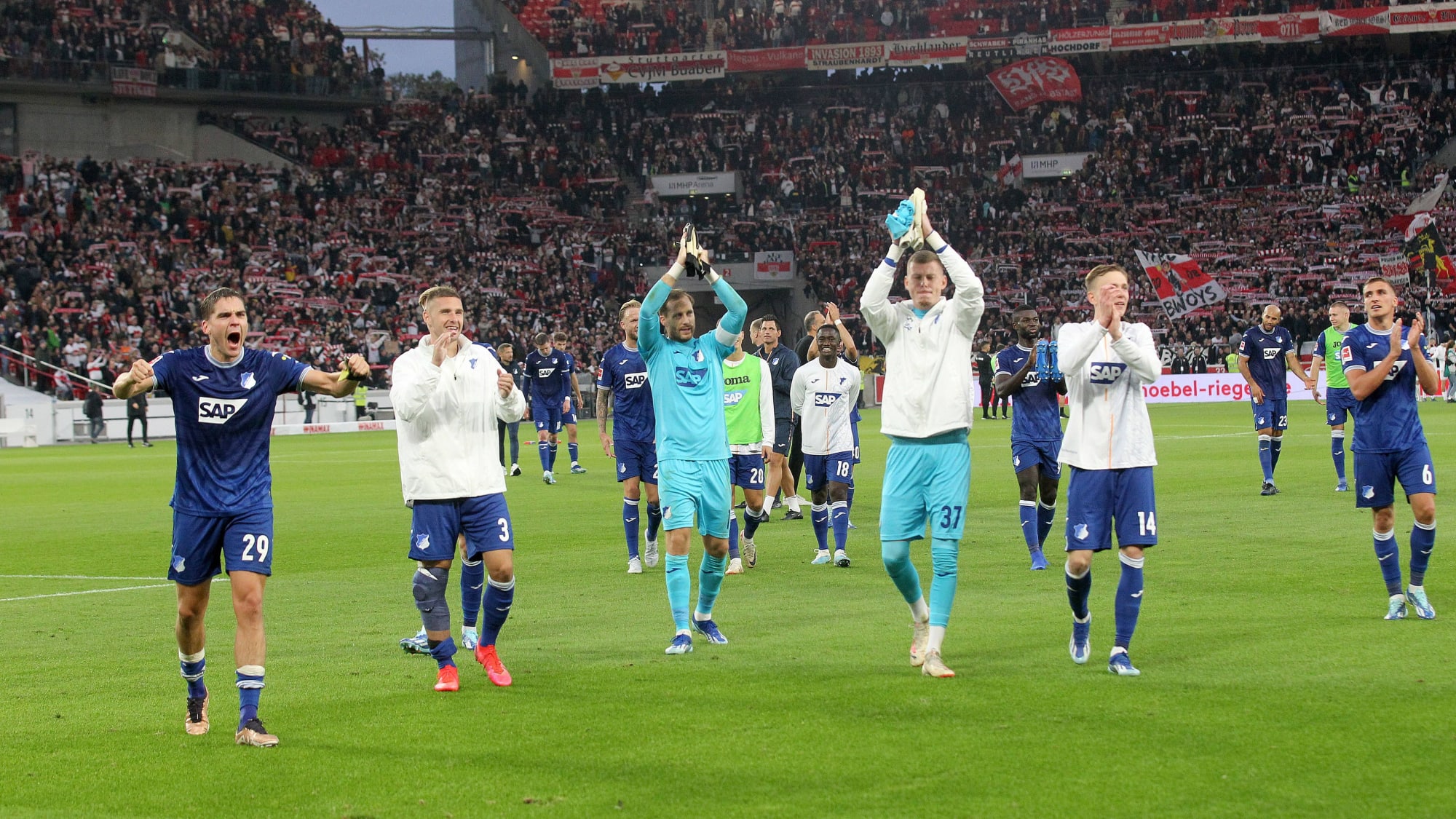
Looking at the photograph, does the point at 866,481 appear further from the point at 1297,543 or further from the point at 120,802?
the point at 120,802

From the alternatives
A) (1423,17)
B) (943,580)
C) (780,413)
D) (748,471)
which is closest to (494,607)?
(943,580)

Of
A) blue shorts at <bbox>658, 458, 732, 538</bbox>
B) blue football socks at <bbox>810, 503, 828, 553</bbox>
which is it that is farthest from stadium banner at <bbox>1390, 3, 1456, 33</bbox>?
blue shorts at <bbox>658, 458, 732, 538</bbox>

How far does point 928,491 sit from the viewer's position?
8.42 meters

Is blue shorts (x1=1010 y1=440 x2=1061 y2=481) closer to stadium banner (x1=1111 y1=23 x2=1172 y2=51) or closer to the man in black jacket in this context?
the man in black jacket

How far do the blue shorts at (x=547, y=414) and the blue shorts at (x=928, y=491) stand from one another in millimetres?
16425

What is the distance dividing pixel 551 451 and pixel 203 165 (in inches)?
1489

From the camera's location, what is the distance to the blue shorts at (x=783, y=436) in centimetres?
1727

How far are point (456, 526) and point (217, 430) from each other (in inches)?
62.5

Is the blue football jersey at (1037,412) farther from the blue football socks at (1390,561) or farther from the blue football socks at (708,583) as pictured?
the blue football socks at (708,583)

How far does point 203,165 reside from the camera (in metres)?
56.7

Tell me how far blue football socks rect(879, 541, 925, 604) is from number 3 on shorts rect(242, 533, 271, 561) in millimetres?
3464

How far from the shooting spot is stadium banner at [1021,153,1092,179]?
59031 millimetres

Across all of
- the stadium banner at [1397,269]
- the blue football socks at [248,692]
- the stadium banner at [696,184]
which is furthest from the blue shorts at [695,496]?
the stadium banner at [696,184]

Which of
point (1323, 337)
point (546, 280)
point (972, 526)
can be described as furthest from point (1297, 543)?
point (546, 280)
